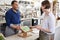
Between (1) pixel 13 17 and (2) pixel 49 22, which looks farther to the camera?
(1) pixel 13 17

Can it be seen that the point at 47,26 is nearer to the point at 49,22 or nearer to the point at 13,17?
the point at 49,22

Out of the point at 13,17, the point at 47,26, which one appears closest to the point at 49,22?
the point at 47,26

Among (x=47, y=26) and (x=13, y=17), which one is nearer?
(x=47, y=26)

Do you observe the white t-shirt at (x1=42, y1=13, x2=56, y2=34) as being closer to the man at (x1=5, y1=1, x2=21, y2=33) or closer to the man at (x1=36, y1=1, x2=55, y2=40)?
the man at (x1=36, y1=1, x2=55, y2=40)

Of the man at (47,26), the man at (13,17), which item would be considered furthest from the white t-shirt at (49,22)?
the man at (13,17)

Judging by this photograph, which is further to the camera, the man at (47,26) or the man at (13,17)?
the man at (13,17)

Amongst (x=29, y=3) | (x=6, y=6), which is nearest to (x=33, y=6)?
(x=29, y=3)

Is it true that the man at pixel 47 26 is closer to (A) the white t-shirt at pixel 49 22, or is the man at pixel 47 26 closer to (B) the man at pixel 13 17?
(A) the white t-shirt at pixel 49 22

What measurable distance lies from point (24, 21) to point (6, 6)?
63 cm

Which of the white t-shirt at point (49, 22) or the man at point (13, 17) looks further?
the man at point (13, 17)

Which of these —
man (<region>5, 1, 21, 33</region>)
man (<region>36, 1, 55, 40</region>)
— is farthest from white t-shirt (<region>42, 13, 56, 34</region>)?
man (<region>5, 1, 21, 33</region>)

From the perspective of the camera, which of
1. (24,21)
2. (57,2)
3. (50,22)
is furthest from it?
(57,2)

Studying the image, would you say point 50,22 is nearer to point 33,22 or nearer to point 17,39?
point 17,39

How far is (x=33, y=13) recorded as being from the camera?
132 inches
